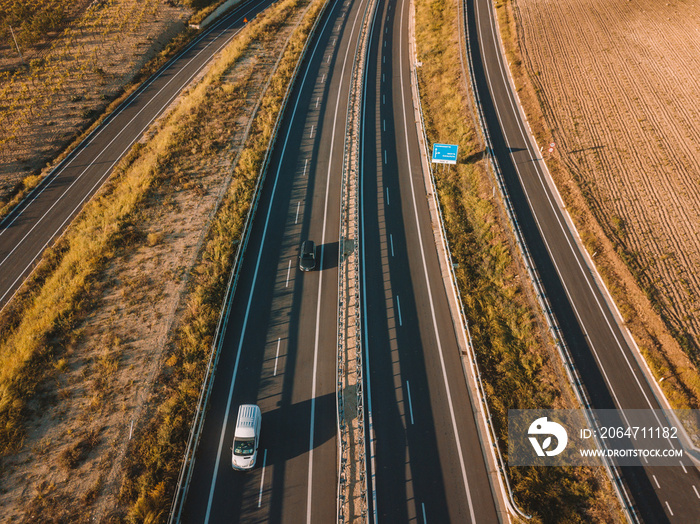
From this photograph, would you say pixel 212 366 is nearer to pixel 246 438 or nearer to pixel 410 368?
pixel 246 438

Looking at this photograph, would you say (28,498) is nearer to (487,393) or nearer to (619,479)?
(487,393)

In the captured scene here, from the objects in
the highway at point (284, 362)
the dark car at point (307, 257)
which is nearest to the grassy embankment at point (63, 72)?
the highway at point (284, 362)

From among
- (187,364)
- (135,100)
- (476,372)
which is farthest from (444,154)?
(135,100)

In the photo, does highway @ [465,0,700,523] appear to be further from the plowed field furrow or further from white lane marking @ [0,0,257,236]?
white lane marking @ [0,0,257,236]

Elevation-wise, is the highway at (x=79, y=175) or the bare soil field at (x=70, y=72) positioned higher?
the bare soil field at (x=70, y=72)

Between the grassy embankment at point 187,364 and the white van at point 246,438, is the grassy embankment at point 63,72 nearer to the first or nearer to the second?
the grassy embankment at point 187,364

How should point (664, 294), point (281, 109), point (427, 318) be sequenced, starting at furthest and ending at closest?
point (281, 109) → point (664, 294) → point (427, 318)

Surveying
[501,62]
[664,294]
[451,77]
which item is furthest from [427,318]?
[501,62]
